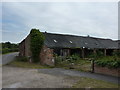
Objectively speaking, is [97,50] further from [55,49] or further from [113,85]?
[113,85]

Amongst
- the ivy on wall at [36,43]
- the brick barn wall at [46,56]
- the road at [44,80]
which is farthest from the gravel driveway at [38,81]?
the ivy on wall at [36,43]

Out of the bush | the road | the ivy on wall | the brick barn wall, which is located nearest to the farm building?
the brick barn wall

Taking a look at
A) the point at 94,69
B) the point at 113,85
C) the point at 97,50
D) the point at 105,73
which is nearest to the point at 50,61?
the point at 94,69

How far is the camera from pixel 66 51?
74.7ft

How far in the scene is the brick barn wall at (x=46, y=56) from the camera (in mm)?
18278

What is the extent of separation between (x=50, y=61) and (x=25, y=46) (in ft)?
31.7

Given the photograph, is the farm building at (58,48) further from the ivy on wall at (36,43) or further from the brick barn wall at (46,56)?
the ivy on wall at (36,43)

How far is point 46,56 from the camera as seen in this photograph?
765 inches

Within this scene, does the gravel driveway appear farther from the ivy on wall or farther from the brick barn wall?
the ivy on wall

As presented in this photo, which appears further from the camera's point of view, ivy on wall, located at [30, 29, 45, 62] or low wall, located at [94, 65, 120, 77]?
ivy on wall, located at [30, 29, 45, 62]

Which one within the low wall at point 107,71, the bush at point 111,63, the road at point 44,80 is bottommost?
the road at point 44,80

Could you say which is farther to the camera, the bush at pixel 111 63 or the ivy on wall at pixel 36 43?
the ivy on wall at pixel 36 43

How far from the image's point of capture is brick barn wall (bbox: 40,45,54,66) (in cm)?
1828

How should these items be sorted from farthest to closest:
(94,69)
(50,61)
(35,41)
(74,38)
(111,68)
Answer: (74,38) < (35,41) < (50,61) < (94,69) < (111,68)
